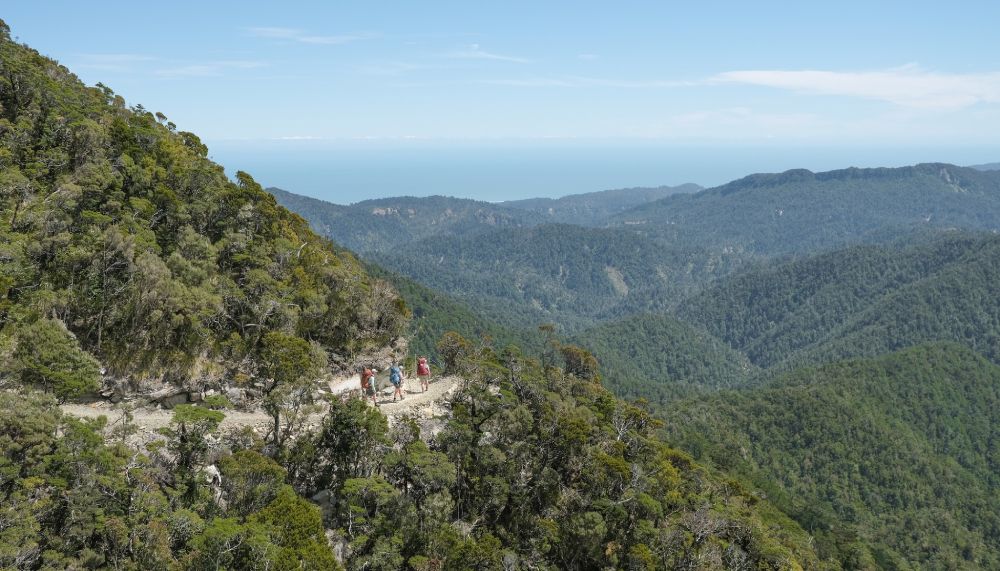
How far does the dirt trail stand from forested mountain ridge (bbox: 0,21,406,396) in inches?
54.2

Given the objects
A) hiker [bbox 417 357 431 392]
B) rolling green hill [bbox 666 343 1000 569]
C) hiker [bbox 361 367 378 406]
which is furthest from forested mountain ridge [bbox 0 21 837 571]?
rolling green hill [bbox 666 343 1000 569]

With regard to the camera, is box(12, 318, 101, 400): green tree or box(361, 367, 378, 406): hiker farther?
box(361, 367, 378, 406): hiker

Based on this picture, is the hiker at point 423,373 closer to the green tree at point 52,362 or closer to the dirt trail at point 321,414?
the dirt trail at point 321,414

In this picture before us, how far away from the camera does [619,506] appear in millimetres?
23312

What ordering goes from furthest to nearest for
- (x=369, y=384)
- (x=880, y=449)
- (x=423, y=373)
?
(x=880, y=449) < (x=423, y=373) < (x=369, y=384)

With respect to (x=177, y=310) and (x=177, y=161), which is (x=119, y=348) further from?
(x=177, y=161)

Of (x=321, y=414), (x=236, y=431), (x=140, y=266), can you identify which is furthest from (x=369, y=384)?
(x=140, y=266)

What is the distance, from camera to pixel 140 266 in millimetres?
22828

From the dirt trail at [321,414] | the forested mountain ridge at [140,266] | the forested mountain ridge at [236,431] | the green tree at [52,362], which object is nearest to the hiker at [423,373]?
the dirt trail at [321,414]

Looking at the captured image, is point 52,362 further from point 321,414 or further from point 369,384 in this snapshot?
point 369,384

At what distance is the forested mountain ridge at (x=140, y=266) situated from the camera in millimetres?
21750

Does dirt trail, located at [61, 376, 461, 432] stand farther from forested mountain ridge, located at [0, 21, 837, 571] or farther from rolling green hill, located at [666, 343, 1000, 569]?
rolling green hill, located at [666, 343, 1000, 569]

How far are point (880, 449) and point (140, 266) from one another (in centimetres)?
12322

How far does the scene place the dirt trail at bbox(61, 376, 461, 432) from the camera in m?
21.1
